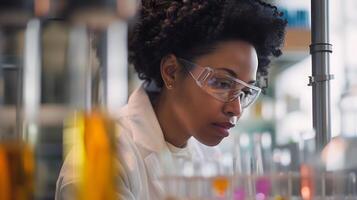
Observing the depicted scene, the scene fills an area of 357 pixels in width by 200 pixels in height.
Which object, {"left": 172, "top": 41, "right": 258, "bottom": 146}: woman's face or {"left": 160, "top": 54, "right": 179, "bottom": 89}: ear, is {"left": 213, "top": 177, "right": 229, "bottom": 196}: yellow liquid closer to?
{"left": 172, "top": 41, "right": 258, "bottom": 146}: woman's face

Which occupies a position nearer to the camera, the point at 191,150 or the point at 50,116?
the point at 50,116

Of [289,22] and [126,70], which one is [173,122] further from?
[126,70]

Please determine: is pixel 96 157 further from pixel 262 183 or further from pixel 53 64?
pixel 262 183

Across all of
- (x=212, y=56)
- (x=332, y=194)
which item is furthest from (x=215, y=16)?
(x=332, y=194)

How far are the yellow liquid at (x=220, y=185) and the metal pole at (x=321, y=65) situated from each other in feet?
0.85

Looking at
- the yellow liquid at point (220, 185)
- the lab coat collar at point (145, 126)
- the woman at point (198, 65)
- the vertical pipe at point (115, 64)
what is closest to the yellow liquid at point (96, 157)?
the vertical pipe at point (115, 64)

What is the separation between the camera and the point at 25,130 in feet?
1.51

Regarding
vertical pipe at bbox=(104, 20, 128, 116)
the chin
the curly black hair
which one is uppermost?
the curly black hair

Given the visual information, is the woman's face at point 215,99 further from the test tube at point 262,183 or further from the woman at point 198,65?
the test tube at point 262,183

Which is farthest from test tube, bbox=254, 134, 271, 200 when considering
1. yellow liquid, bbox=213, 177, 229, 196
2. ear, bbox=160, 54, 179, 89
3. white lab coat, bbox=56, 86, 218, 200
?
ear, bbox=160, 54, 179, 89

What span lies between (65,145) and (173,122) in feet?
1.97

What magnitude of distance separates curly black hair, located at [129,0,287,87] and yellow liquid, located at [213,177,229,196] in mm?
337

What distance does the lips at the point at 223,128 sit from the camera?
0.91 meters

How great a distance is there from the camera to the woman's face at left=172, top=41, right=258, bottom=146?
913 mm
